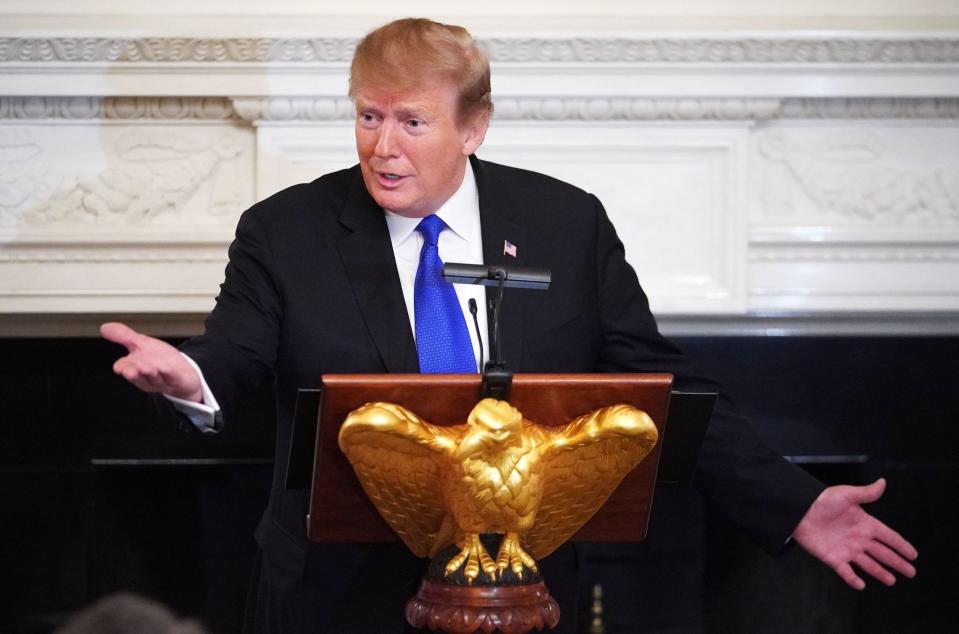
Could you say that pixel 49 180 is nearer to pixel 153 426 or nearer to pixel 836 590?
pixel 153 426

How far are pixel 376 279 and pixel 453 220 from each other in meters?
0.16

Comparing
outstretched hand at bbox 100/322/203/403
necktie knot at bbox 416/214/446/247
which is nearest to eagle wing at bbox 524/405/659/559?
outstretched hand at bbox 100/322/203/403

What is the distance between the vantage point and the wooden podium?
1418 mm

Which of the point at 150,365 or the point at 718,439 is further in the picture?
the point at 718,439

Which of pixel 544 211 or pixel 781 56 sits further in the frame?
pixel 781 56

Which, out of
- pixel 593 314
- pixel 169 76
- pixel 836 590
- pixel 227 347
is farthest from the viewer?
pixel 836 590

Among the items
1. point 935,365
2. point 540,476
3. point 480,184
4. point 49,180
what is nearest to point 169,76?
point 49,180

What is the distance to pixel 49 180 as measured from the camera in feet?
9.46

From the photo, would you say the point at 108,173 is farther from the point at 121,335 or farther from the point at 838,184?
the point at 838,184

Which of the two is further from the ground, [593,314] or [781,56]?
[781,56]

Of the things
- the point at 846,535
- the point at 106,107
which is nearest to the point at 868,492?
the point at 846,535

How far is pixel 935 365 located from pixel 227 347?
2049mm

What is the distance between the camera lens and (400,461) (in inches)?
56.8

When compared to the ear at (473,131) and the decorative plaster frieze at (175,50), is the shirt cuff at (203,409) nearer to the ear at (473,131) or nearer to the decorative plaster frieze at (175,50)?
the ear at (473,131)
